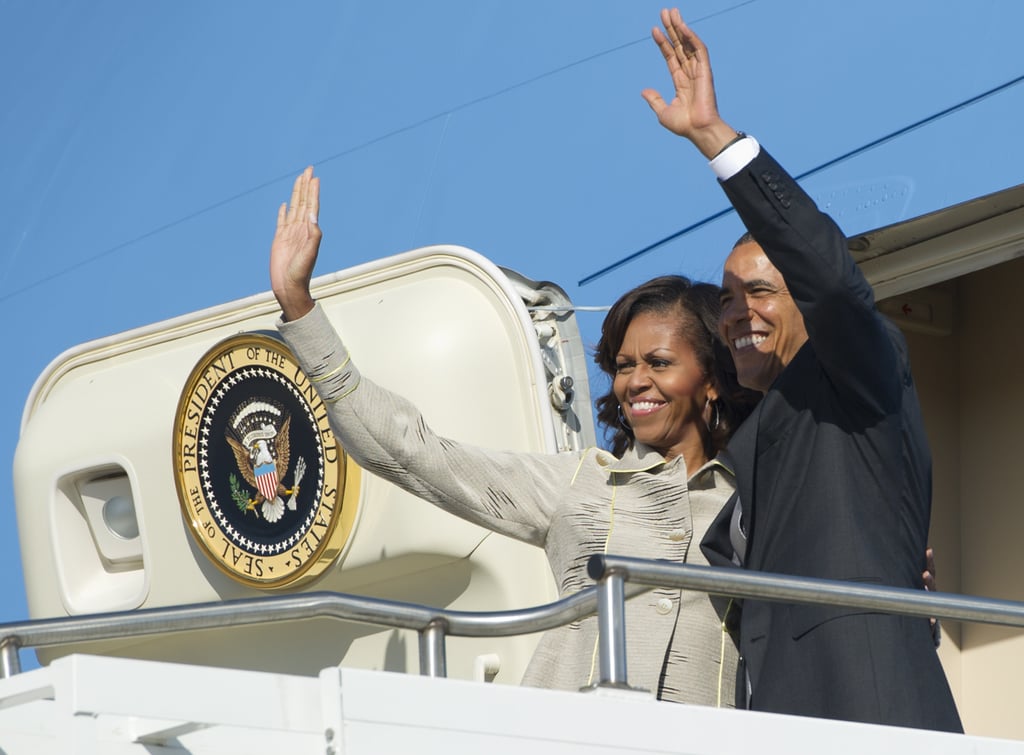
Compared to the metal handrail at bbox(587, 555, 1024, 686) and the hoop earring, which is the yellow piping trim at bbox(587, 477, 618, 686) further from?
the metal handrail at bbox(587, 555, 1024, 686)

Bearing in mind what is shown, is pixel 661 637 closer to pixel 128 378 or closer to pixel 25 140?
pixel 128 378

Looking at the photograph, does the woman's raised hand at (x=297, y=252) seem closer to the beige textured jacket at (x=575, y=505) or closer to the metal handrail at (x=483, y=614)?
the beige textured jacket at (x=575, y=505)

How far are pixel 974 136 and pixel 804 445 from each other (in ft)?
3.36

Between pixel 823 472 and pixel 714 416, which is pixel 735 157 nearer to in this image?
pixel 823 472

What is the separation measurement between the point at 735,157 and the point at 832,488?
0.58m

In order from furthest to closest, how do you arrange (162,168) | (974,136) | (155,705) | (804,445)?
(162,168)
(974,136)
(804,445)
(155,705)

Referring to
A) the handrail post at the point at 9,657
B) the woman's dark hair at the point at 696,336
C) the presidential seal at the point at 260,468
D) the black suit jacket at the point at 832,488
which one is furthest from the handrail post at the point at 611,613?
the presidential seal at the point at 260,468

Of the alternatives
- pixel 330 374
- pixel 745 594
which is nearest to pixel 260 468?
pixel 330 374

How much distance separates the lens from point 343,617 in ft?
7.29

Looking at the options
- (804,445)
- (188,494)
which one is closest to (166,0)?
(188,494)

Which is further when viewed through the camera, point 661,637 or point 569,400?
point 569,400

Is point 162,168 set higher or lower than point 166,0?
lower

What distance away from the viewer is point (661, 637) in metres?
2.92

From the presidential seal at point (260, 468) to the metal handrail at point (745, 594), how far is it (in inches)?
64.4
